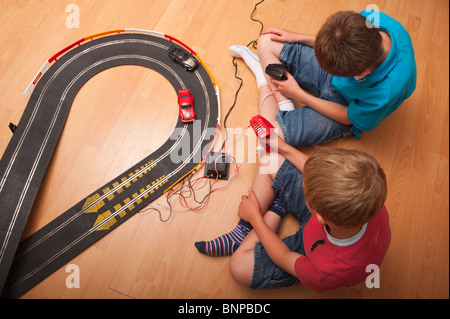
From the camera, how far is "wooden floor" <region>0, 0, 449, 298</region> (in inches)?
52.8

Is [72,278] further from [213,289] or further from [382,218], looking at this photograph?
[382,218]

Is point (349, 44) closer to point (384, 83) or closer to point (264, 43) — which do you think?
point (384, 83)

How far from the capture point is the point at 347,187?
0.83 m

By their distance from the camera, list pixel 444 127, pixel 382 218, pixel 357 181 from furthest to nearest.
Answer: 1. pixel 444 127
2. pixel 382 218
3. pixel 357 181

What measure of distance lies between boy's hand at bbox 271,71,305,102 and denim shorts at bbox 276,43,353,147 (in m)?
0.05

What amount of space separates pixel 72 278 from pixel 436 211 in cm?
165

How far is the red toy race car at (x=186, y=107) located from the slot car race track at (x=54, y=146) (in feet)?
0.13

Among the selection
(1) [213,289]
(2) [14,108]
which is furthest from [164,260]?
(2) [14,108]

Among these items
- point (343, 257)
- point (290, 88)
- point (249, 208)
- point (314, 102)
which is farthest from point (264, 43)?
point (343, 257)

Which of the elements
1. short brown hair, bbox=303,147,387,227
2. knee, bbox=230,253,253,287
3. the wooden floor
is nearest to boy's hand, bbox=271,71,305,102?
the wooden floor

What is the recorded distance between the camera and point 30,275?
1.31 meters

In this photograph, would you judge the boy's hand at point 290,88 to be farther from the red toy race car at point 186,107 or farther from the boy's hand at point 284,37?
the red toy race car at point 186,107

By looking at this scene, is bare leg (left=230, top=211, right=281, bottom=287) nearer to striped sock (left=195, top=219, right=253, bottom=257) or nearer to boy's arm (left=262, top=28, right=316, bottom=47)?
striped sock (left=195, top=219, right=253, bottom=257)

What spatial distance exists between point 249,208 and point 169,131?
0.56 m
